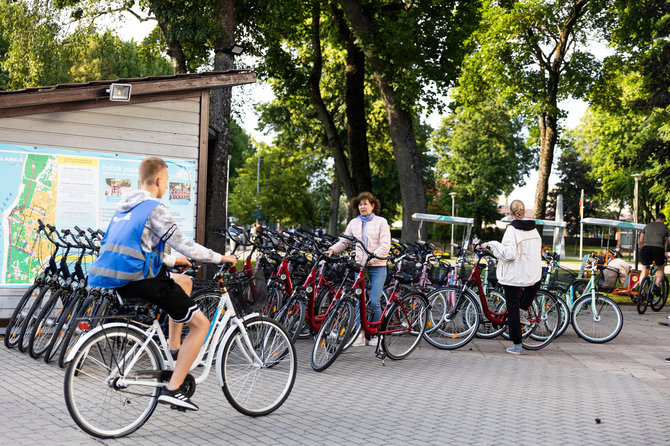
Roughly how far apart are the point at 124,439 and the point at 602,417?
3.73m

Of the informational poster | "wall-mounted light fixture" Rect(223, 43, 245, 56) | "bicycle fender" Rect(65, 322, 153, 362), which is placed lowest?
"bicycle fender" Rect(65, 322, 153, 362)

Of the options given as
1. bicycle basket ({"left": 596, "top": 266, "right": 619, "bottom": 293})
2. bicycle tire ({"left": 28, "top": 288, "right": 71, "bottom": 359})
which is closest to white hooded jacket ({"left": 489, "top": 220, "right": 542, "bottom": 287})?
bicycle basket ({"left": 596, "top": 266, "right": 619, "bottom": 293})

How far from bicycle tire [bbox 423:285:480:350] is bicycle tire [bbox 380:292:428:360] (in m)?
0.56

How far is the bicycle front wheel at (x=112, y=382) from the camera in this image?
4559mm

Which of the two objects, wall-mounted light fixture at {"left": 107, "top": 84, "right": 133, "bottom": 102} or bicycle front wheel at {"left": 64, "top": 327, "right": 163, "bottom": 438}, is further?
wall-mounted light fixture at {"left": 107, "top": 84, "right": 133, "bottom": 102}

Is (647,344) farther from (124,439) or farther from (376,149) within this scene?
(376,149)

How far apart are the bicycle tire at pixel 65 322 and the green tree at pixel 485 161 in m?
50.9

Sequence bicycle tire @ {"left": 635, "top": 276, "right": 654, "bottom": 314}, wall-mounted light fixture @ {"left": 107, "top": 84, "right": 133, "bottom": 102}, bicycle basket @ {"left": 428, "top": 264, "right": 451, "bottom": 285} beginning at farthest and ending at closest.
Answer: bicycle tire @ {"left": 635, "top": 276, "right": 654, "bottom": 314}
bicycle basket @ {"left": 428, "top": 264, "right": 451, "bottom": 285}
wall-mounted light fixture @ {"left": 107, "top": 84, "right": 133, "bottom": 102}

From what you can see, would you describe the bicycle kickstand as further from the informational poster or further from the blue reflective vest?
the blue reflective vest

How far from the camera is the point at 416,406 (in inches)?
241

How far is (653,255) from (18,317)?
1216cm

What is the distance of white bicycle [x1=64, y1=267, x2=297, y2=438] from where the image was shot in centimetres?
462

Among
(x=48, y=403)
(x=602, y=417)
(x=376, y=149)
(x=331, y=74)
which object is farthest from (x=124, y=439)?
(x=376, y=149)

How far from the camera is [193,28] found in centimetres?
1438
